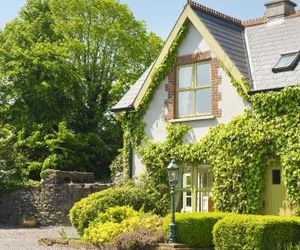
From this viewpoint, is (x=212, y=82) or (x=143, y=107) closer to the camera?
(x=212, y=82)

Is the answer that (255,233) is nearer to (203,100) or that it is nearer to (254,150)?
(254,150)

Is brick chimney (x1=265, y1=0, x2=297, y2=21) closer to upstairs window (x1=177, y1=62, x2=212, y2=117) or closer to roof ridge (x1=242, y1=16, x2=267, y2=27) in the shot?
roof ridge (x1=242, y1=16, x2=267, y2=27)

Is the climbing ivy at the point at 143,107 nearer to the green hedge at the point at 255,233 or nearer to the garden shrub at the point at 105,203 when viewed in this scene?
the garden shrub at the point at 105,203

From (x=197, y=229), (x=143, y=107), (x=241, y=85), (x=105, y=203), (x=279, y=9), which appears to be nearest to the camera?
(x=197, y=229)

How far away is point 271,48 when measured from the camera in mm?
19375

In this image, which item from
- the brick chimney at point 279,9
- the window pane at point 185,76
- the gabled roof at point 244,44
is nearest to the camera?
the gabled roof at point 244,44

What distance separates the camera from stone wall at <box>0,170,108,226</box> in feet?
83.7

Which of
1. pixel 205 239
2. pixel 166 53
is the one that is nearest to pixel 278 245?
pixel 205 239

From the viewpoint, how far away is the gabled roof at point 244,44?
18141 mm

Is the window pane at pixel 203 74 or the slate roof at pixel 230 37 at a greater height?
the slate roof at pixel 230 37

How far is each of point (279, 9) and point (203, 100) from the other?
15.5ft

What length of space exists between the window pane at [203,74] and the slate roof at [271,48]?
149 cm

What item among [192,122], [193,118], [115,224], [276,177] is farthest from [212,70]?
[115,224]

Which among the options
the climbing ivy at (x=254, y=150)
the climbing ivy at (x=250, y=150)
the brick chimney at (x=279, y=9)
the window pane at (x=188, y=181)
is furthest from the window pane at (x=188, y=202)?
the brick chimney at (x=279, y=9)
